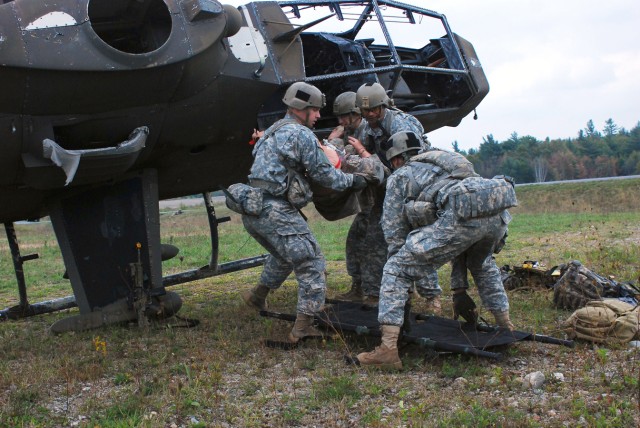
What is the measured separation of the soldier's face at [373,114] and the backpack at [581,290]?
7.14 ft

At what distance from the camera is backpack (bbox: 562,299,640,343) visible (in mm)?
5375

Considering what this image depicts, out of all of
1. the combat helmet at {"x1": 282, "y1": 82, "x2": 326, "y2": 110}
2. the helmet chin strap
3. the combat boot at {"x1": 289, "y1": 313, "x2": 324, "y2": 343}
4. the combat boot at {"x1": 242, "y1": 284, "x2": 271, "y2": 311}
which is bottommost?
the combat boot at {"x1": 289, "y1": 313, "x2": 324, "y2": 343}

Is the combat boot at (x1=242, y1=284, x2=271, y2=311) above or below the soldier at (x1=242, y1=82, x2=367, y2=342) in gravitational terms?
below

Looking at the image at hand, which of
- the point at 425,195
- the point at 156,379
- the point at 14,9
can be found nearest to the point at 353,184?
the point at 425,195

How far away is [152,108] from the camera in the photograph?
19.2 ft

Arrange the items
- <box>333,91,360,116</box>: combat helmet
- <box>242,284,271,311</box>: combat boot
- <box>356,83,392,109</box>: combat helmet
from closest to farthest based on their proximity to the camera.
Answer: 1. <box>356,83,392,109</box>: combat helmet
2. <box>242,284,271,311</box>: combat boot
3. <box>333,91,360,116</box>: combat helmet

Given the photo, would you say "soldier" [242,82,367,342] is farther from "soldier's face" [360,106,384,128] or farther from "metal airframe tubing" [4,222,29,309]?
"metal airframe tubing" [4,222,29,309]

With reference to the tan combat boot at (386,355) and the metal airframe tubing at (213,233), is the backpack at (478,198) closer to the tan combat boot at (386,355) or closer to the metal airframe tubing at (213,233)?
the tan combat boot at (386,355)

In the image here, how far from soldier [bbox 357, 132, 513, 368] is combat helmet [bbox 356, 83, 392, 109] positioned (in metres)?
1.03

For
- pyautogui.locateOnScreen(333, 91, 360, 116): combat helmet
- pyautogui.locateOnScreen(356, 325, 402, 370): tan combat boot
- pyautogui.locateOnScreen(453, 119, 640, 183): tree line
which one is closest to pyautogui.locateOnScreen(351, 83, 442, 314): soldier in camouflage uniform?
pyautogui.locateOnScreen(333, 91, 360, 116): combat helmet

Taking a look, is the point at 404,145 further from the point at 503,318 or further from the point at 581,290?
the point at 581,290

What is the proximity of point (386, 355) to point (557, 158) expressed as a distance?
147 ft

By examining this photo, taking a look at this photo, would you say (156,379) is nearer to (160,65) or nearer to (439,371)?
(439,371)

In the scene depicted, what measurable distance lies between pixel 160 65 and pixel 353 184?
1.82 meters
